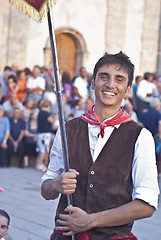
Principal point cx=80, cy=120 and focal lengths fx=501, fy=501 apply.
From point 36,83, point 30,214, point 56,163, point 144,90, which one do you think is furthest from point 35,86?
point 56,163

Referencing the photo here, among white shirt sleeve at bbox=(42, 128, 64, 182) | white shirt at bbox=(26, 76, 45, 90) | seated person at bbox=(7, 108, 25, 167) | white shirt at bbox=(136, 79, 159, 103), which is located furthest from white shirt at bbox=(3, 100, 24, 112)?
white shirt sleeve at bbox=(42, 128, 64, 182)

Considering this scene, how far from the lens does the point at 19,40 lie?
700 inches

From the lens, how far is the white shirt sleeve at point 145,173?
2.39 meters

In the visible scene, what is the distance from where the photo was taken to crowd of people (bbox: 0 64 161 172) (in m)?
10.4

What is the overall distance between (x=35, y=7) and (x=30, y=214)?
4.31 metres

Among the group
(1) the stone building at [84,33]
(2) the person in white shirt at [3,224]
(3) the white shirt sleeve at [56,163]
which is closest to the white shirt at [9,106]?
(1) the stone building at [84,33]

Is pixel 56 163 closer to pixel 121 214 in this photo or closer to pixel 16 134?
pixel 121 214

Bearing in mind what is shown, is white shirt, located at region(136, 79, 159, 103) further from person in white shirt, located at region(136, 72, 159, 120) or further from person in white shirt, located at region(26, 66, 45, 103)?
person in white shirt, located at region(26, 66, 45, 103)

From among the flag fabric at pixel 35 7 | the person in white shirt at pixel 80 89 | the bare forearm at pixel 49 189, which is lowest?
the bare forearm at pixel 49 189

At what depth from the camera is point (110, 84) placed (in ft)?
8.35

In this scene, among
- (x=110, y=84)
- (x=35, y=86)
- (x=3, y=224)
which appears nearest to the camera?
(x=110, y=84)

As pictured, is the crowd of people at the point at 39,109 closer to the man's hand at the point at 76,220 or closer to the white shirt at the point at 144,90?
the white shirt at the point at 144,90

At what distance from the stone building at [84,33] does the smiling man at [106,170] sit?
44.9ft

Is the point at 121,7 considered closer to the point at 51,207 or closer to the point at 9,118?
the point at 9,118
